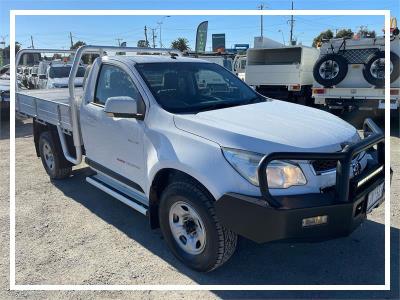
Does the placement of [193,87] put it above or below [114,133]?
above

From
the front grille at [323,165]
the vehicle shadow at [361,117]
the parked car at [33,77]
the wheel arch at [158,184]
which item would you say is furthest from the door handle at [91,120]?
the parked car at [33,77]

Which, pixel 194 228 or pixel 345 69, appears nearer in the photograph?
pixel 194 228

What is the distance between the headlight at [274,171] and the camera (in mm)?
2740

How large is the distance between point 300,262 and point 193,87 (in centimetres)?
198

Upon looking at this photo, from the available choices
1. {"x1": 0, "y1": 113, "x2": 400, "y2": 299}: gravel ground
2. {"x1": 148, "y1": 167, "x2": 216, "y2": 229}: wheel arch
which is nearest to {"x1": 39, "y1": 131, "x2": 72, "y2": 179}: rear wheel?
{"x1": 0, "y1": 113, "x2": 400, "y2": 299}: gravel ground

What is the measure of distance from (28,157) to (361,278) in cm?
627

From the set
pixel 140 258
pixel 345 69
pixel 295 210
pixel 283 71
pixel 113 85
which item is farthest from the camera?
pixel 283 71

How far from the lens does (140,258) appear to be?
3.57 metres

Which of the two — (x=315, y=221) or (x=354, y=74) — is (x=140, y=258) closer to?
(x=315, y=221)

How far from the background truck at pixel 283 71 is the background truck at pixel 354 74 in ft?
5.24

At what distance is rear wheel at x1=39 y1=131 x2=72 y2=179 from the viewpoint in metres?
5.54

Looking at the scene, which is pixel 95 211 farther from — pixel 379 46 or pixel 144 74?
pixel 379 46

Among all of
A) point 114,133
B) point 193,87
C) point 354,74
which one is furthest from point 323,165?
point 354,74

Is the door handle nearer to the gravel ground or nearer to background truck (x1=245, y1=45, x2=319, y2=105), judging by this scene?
the gravel ground
